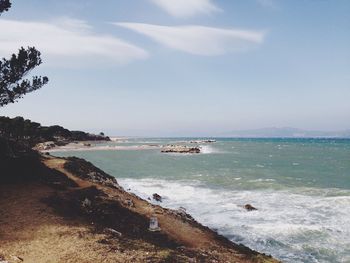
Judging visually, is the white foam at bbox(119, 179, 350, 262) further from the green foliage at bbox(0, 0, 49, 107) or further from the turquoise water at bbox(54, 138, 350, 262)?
the green foliage at bbox(0, 0, 49, 107)

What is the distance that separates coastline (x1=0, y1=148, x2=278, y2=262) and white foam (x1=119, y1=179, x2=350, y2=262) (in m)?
2.79

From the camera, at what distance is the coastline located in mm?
15414

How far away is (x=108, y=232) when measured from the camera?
18.2 m

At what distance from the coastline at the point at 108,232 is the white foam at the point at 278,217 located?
279cm

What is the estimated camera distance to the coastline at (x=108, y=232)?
15.4 meters

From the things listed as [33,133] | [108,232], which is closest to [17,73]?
[108,232]

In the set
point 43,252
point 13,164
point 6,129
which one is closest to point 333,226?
point 43,252

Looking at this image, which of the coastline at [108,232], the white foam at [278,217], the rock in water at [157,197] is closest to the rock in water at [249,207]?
the white foam at [278,217]

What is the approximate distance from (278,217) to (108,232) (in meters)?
14.6

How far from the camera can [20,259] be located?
1463 centimetres

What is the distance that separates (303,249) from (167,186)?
23.3 metres

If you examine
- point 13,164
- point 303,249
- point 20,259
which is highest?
point 13,164

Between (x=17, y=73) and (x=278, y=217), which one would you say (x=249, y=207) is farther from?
(x=17, y=73)

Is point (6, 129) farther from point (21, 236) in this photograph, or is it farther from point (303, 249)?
point (303, 249)
